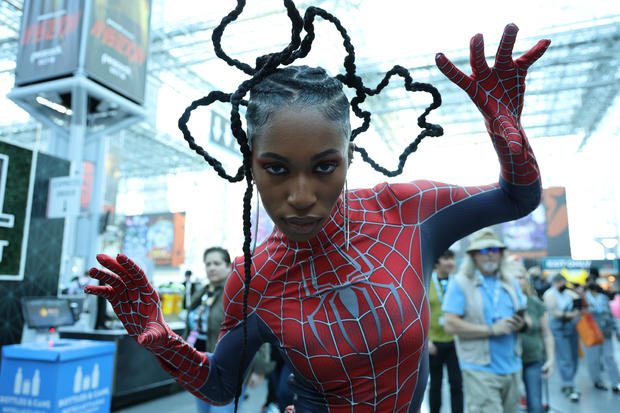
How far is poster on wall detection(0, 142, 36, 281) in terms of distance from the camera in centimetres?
490

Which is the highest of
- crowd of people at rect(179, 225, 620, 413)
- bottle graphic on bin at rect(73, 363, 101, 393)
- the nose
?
the nose

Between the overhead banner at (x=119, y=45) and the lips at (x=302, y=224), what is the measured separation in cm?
855

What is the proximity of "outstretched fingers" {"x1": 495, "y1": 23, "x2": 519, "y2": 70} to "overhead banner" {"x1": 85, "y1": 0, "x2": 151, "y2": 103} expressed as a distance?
868 centimetres

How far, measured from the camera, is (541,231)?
13586mm

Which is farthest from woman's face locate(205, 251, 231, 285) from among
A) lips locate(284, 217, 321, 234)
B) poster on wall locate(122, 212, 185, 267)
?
poster on wall locate(122, 212, 185, 267)

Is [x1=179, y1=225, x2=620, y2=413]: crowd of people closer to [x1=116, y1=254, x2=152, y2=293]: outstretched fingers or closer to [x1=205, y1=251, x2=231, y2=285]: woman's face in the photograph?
[x1=205, y1=251, x2=231, y2=285]: woman's face

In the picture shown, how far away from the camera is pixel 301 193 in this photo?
100 centimetres

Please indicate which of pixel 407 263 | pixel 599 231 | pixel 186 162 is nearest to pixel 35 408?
pixel 407 263

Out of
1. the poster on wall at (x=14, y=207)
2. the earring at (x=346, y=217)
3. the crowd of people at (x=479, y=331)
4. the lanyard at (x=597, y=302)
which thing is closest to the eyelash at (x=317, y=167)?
the earring at (x=346, y=217)

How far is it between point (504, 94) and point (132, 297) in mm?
963

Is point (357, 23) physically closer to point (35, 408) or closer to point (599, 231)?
point (35, 408)

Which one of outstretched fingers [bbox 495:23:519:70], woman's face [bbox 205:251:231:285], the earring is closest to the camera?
outstretched fingers [bbox 495:23:519:70]

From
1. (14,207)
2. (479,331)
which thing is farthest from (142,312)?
(14,207)

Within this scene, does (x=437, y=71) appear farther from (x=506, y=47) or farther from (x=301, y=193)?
(x=301, y=193)
